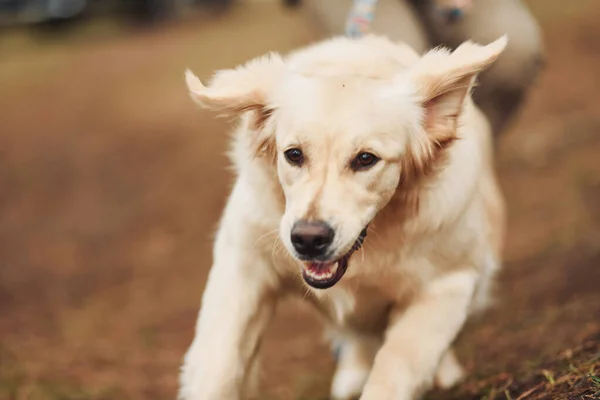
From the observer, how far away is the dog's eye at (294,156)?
9.37 ft

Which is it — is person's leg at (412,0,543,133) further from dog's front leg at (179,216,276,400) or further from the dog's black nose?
the dog's black nose

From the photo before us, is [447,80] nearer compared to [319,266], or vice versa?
[319,266]

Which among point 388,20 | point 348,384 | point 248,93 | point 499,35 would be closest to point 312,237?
point 248,93

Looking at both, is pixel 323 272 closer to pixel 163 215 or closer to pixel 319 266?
pixel 319 266

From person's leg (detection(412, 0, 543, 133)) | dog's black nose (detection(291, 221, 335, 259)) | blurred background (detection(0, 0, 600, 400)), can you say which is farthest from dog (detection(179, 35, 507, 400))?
person's leg (detection(412, 0, 543, 133))

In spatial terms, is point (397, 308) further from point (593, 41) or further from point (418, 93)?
point (593, 41)

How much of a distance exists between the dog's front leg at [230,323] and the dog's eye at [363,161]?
0.61 m

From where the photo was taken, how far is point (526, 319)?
466 centimetres

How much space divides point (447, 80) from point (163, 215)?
20.9ft

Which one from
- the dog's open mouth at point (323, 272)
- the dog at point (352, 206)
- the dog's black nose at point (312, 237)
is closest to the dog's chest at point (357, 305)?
the dog at point (352, 206)

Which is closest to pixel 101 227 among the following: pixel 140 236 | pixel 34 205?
pixel 140 236

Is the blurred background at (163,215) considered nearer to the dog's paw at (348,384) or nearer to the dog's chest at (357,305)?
the dog's paw at (348,384)

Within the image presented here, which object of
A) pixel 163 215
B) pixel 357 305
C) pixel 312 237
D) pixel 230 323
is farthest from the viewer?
pixel 163 215

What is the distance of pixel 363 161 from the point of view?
2.83 metres
